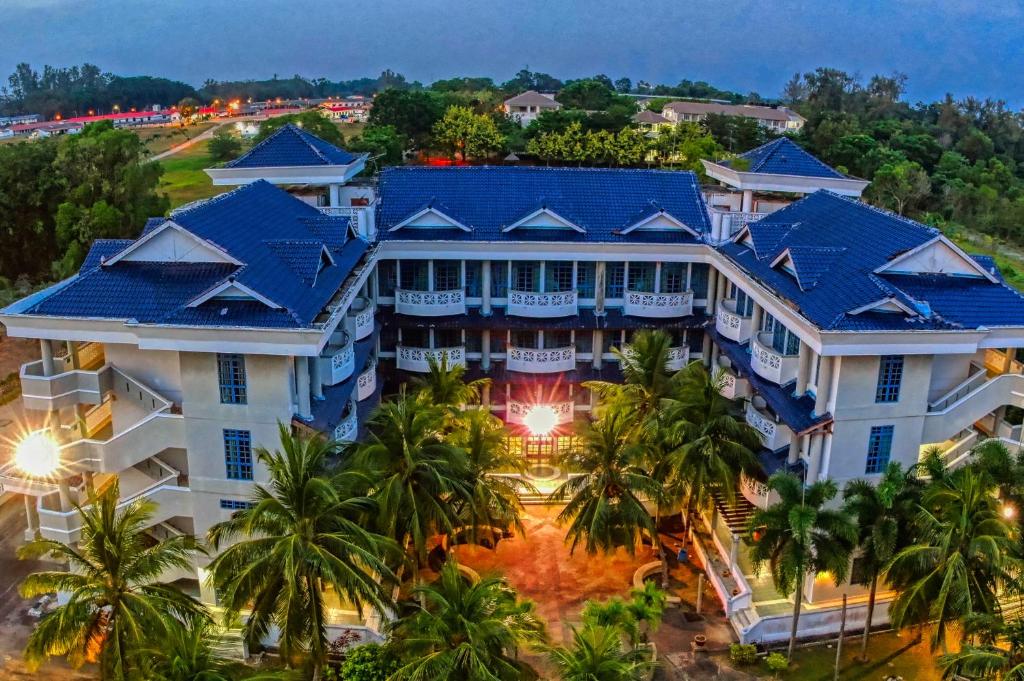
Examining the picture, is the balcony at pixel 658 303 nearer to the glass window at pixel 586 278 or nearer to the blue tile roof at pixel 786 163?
the glass window at pixel 586 278

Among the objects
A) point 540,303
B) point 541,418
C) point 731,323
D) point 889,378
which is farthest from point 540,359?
point 889,378

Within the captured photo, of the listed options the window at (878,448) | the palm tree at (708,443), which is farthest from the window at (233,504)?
the window at (878,448)

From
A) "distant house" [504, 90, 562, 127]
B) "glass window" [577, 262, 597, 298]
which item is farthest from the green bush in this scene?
"distant house" [504, 90, 562, 127]

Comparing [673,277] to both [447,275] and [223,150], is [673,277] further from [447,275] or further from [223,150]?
[223,150]

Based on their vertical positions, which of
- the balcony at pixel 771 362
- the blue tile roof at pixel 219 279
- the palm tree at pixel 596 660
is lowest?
the palm tree at pixel 596 660

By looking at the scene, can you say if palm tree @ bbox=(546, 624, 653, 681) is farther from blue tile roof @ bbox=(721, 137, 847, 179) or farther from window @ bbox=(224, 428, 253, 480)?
blue tile roof @ bbox=(721, 137, 847, 179)

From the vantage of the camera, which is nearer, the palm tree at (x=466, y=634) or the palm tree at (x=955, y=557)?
the palm tree at (x=466, y=634)
